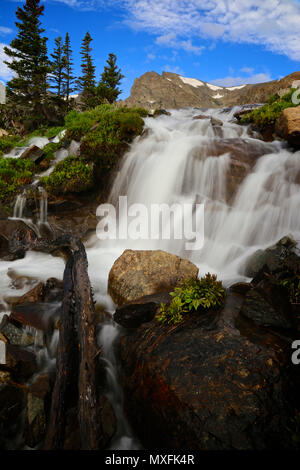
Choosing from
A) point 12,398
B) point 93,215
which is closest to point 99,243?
point 93,215

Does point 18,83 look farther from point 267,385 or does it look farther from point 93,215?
point 267,385

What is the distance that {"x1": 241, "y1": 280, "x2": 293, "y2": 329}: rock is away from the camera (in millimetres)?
3693

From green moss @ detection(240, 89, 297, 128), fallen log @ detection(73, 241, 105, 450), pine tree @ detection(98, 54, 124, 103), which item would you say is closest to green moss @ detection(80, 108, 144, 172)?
green moss @ detection(240, 89, 297, 128)

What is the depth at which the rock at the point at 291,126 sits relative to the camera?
8758 mm

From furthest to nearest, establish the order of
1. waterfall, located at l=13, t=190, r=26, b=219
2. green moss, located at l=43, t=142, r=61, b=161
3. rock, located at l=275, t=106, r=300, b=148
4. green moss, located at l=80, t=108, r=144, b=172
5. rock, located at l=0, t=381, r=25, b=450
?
green moss, located at l=43, t=142, r=61, b=161
green moss, located at l=80, t=108, r=144, b=172
waterfall, located at l=13, t=190, r=26, b=219
rock, located at l=275, t=106, r=300, b=148
rock, located at l=0, t=381, r=25, b=450

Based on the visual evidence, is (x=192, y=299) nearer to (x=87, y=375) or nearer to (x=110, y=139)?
(x=87, y=375)

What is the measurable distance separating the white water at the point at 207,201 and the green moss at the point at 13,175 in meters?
4.83

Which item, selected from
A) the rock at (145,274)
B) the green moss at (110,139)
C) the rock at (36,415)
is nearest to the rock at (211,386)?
the rock at (36,415)

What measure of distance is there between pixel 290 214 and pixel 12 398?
827 cm

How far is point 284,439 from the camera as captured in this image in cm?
247

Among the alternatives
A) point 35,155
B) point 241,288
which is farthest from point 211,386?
point 35,155

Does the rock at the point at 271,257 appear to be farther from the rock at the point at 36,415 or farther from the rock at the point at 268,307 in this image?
the rock at the point at 36,415

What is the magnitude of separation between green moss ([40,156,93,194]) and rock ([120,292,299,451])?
28.3ft

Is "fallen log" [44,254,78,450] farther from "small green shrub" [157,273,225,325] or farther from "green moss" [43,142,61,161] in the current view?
"green moss" [43,142,61,161]
